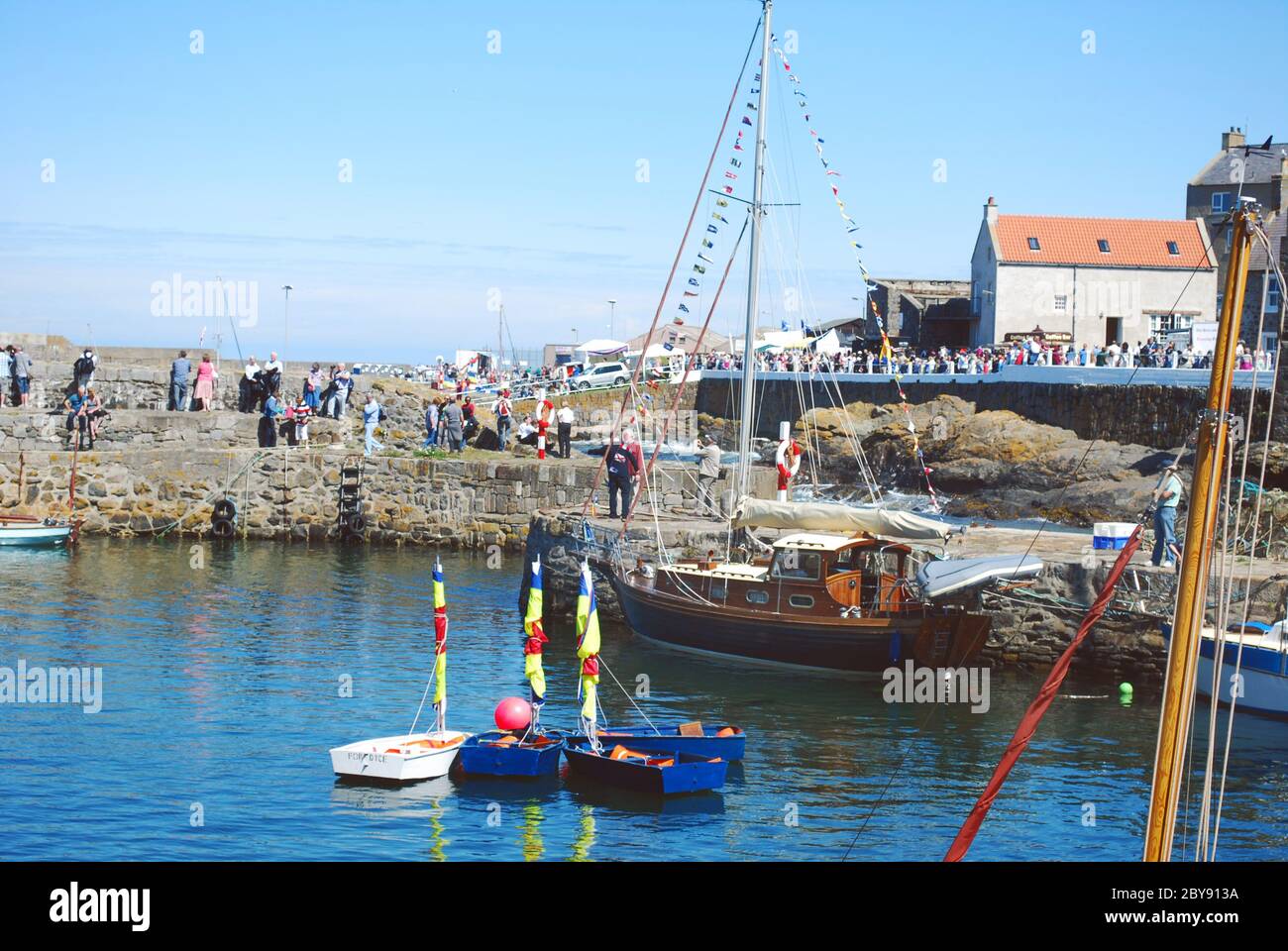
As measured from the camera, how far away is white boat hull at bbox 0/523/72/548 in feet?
107

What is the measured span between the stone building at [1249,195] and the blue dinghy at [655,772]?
155ft

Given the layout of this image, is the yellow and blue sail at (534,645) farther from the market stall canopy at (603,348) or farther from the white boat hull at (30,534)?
the market stall canopy at (603,348)

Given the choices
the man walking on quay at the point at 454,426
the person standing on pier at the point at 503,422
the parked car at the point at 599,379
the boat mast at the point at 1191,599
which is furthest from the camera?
the parked car at the point at 599,379

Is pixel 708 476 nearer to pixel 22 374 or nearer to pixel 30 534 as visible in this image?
pixel 30 534

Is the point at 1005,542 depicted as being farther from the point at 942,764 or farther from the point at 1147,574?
the point at 942,764

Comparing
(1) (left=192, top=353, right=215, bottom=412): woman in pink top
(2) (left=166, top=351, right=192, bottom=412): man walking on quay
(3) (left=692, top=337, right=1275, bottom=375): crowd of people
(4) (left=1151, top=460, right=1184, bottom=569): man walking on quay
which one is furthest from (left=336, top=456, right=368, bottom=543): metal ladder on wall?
(4) (left=1151, top=460, right=1184, bottom=569): man walking on quay

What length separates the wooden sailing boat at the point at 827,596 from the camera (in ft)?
72.8

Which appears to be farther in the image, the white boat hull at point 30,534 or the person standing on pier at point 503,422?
the person standing on pier at point 503,422

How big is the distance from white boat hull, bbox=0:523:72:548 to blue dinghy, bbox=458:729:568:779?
64.1 feet

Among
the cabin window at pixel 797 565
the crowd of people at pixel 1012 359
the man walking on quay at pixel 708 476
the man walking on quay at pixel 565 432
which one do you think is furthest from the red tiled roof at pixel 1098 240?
the cabin window at pixel 797 565

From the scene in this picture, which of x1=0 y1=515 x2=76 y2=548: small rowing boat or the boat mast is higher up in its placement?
the boat mast

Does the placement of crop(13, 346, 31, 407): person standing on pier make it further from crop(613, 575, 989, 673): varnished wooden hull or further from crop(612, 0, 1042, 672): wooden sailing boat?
crop(613, 575, 989, 673): varnished wooden hull

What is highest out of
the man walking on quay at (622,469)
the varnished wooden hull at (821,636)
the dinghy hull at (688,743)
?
the man walking on quay at (622,469)
